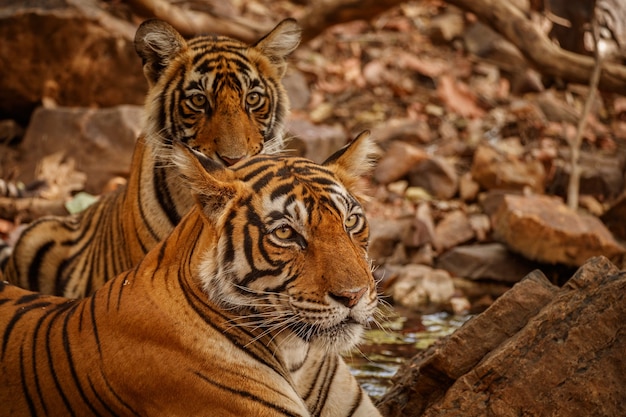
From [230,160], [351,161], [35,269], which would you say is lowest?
[35,269]

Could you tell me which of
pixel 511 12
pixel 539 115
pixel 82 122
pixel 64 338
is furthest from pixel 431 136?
pixel 64 338

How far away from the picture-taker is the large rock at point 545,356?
9.77ft

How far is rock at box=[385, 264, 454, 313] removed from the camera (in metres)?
6.38

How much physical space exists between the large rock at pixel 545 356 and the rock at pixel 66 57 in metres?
5.60

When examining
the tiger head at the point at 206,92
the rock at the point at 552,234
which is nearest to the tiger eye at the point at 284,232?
the tiger head at the point at 206,92

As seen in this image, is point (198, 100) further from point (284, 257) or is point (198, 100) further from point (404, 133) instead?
point (404, 133)

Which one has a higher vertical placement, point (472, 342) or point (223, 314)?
point (223, 314)

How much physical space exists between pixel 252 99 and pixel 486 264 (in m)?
3.29

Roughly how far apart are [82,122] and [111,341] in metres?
4.95

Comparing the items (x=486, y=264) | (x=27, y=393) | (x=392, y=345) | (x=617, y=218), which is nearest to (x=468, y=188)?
(x=617, y=218)

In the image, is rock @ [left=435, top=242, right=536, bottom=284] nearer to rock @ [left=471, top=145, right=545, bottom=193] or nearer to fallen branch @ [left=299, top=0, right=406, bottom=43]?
rock @ [left=471, top=145, right=545, bottom=193]

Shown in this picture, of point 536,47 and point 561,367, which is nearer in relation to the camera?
point 561,367

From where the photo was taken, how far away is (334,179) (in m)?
2.94

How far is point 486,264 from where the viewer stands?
271 inches
